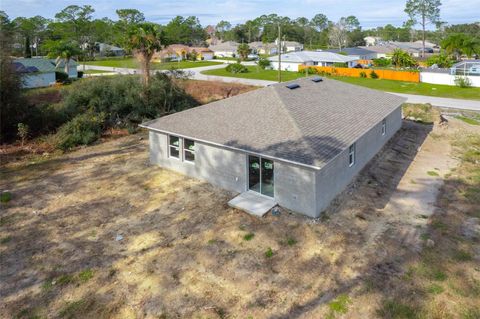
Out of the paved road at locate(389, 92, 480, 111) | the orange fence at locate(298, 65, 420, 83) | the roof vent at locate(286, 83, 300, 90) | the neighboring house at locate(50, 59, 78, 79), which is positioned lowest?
the paved road at locate(389, 92, 480, 111)

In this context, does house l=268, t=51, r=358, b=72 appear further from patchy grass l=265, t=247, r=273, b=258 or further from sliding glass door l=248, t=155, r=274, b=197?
patchy grass l=265, t=247, r=273, b=258

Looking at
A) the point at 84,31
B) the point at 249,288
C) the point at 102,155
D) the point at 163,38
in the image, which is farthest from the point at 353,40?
the point at 249,288

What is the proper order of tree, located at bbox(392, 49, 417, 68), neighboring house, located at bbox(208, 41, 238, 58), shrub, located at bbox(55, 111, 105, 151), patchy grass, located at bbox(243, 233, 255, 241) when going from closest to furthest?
patchy grass, located at bbox(243, 233, 255, 241) → shrub, located at bbox(55, 111, 105, 151) → tree, located at bbox(392, 49, 417, 68) → neighboring house, located at bbox(208, 41, 238, 58)

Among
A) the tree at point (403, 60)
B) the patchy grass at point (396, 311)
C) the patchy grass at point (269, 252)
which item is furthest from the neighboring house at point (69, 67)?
the patchy grass at point (396, 311)

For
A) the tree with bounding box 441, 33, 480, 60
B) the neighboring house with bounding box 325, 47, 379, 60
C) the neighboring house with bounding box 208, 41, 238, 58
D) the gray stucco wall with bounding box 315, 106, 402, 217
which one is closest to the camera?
the gray stucco wall with bounding box 315, 106, 402, 217

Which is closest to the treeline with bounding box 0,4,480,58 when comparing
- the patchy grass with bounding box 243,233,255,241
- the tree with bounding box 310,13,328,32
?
the tree with bounding box 310,13,328,32

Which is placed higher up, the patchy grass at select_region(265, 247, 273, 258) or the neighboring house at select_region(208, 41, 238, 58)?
the neighboring house at select_region(208, 41, 238, 58)

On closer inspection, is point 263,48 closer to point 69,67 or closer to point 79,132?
→ point 69,67

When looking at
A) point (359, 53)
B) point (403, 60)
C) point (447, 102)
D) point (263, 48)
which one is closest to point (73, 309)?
point (447, 102)
